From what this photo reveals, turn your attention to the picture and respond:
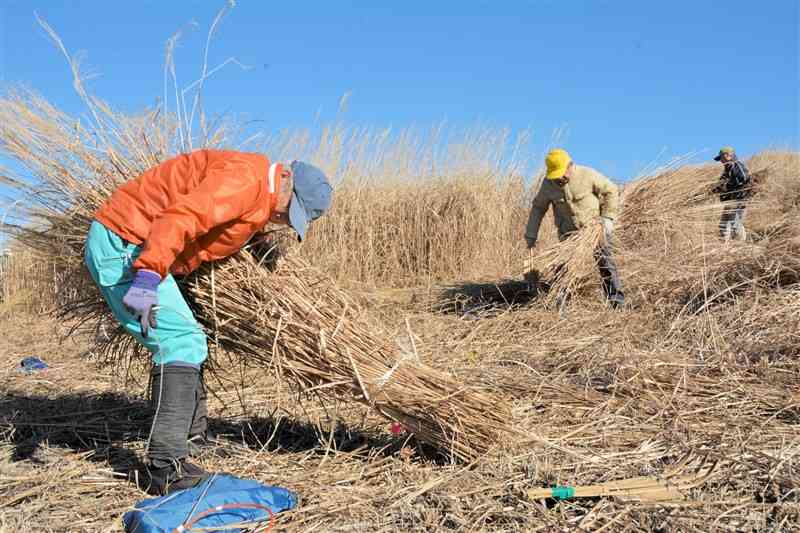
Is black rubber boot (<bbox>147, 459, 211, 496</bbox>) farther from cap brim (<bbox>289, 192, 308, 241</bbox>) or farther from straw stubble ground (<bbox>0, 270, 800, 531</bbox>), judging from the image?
cap brim (<bbox>289, 192, 308, 241</bbox>)

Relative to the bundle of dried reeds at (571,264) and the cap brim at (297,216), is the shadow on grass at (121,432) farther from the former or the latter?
the bundle of dried reeds at (571,264)

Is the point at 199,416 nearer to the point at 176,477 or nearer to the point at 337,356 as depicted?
the point at 176,477

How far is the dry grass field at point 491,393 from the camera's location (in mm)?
2326

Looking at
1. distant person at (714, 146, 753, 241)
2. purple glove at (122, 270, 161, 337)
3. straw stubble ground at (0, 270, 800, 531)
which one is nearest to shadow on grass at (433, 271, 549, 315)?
straw stubble ground at (0, 270, 800, 531)

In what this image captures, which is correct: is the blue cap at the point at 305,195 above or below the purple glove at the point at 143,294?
above

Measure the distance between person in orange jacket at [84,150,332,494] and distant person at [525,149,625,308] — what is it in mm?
3686

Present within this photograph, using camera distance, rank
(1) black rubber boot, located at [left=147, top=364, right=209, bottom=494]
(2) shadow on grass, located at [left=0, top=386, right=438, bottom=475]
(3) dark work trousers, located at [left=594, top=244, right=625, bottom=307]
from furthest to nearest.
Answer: (3) dark work trousers, located at [left=594, top=244, right=625, bottom=307] < (2) shadow on grass, located at [left=0, top=386, right=438, bottom=475] < (1) black rubber boot, located at [left=147, top=364, right=209, bottom=494]

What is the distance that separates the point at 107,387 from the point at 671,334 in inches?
135

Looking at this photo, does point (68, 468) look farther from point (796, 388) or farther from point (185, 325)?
point (796, 388)

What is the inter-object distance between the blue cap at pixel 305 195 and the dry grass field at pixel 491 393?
1.09 ft

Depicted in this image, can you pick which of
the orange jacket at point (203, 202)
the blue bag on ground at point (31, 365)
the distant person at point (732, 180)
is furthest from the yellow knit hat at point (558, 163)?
the blue bag on ground at point (31, 365)

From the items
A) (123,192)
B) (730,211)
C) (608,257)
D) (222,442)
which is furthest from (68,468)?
(730,211)

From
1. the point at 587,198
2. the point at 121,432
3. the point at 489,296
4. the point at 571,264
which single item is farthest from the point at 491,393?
the point at 489,296

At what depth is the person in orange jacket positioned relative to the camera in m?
2.45
